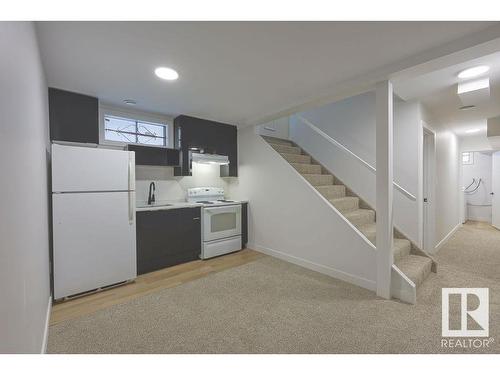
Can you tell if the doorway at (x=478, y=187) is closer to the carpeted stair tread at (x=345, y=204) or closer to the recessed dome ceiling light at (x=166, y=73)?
the carpeted stair tread at (x=345, y=204)

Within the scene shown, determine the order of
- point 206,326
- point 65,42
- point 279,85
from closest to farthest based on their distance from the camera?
point 65,42
point 206,326
point 279,85

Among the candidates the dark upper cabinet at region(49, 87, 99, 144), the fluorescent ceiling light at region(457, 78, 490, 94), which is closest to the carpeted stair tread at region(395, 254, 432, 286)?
the fluorescent ceiling light at region(457, 78, 490, 94)

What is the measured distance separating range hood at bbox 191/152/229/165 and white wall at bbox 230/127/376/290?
35cm

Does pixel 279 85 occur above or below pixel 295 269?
above

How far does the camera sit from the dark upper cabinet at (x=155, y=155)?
3246 millimetres

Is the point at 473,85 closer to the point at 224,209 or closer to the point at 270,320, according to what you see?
the point at 270,320

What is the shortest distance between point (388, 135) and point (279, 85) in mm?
1189

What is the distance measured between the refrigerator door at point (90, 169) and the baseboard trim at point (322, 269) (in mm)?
2191

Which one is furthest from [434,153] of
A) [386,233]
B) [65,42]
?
[65,42]

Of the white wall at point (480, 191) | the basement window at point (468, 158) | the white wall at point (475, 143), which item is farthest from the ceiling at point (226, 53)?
the white wall at point (480, 191)

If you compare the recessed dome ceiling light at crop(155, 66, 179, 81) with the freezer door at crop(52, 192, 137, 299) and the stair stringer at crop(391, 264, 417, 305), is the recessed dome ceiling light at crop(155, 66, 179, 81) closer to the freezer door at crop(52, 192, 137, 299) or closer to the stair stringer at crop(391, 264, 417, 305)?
the freezer door at crop(52, 192, 137, 299)

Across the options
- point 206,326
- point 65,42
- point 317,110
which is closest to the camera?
point 65,42
